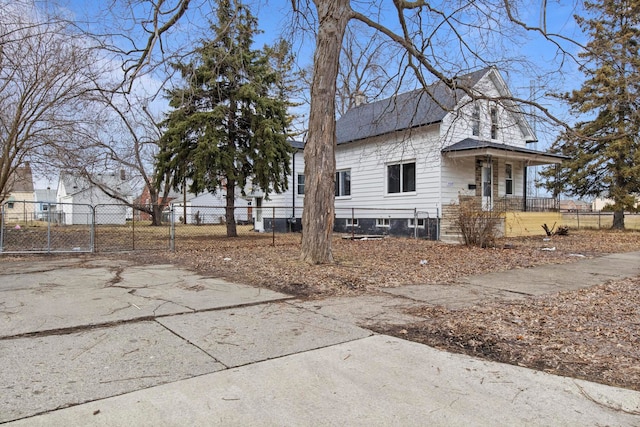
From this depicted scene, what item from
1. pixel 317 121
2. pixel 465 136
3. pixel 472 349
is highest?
pixel 465 136

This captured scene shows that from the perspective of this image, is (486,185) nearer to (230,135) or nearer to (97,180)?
(230,135)

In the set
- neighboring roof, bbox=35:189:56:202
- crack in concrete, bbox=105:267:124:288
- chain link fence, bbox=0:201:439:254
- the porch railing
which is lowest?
crack in concrete, bbox=105:267:124:288

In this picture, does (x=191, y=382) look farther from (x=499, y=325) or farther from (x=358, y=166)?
(x=358, y=166)

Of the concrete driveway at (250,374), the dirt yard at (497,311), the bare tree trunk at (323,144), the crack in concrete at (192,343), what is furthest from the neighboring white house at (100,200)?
the crack in concrete at (192,343)

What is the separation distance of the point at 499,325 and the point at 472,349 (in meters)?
0.90

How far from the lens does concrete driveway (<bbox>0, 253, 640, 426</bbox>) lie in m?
2.60

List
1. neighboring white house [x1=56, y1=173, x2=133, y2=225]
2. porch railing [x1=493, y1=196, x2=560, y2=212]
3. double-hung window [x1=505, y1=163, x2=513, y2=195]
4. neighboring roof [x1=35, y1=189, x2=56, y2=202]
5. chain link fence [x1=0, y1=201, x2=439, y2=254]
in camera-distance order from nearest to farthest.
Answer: chain link fence [x1=0, y1=201, x2=439, y2=254], porch railing [x1=493, y1=196, x2=560, y2=212], double-hung window [x1=505, y1=163, x2=513, y2=195], neighboring white house [x1=56, y1=173, x2=133, y2=225], neighboring roof [x1=35, y1=189, x2=56, y2=202]

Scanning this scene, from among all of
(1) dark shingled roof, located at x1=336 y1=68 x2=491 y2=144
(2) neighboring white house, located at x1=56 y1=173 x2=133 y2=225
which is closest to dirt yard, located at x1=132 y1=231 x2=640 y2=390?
(1) dark shingled roof, located at x1=336 y1=68 x2=491 y2=144

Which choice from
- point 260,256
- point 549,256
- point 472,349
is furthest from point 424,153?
point 472,349

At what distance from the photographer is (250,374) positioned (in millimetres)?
3203

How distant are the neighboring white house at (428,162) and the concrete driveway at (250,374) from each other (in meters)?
11.4

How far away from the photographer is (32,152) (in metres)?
13.7

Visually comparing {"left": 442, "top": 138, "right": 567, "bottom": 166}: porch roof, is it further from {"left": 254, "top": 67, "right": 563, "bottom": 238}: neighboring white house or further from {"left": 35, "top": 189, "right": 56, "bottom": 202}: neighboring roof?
{"left": 35, "top": 189, "right": 56, "bottom": 202}: neighboring roof

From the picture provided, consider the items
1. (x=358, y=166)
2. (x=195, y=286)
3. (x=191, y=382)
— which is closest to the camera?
(x=191, y=382)
